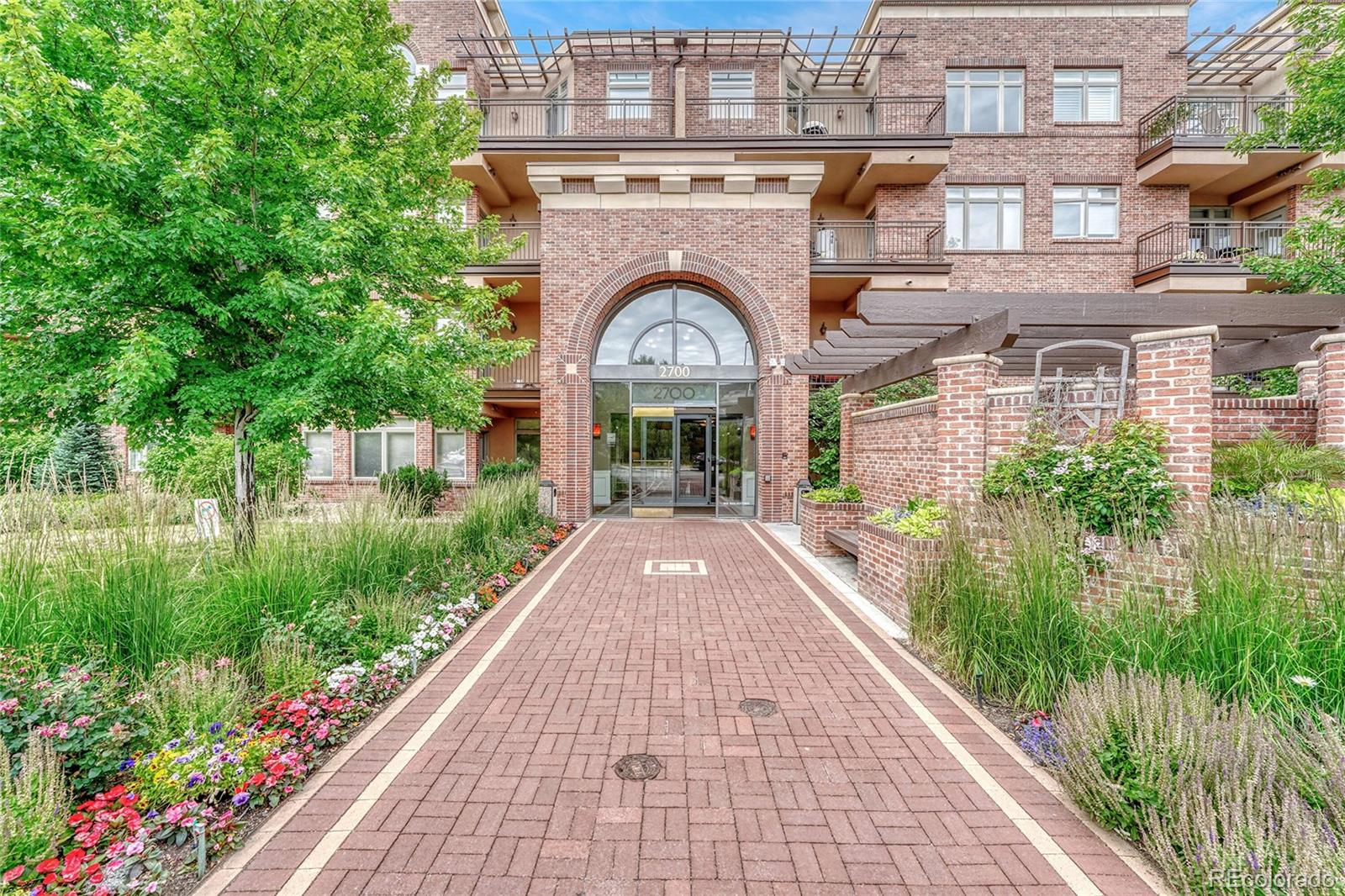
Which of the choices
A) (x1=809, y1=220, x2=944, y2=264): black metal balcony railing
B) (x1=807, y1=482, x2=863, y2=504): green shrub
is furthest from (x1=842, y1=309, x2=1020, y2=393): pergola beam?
(x1=809, y1=220, x2=944, y2=264): black metal balcony railing

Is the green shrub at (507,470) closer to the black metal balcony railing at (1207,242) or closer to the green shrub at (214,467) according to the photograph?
the green shrub at (214,467)

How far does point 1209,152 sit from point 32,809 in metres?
23.1

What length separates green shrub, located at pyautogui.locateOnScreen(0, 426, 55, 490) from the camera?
3709 millimetres

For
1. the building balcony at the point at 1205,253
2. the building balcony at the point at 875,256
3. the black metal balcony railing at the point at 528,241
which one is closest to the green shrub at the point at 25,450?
the black metal balcony railing at the point at 528,241

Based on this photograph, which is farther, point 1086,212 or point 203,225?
point 1086,212

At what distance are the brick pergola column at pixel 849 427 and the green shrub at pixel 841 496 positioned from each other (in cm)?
46

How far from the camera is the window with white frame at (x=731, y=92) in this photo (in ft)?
52.4

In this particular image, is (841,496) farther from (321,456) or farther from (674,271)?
(321,456)

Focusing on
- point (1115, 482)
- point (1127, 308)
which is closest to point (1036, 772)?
point (1115, 482)

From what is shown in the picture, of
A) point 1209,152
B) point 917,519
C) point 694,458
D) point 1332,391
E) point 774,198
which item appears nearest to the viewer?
point 1332,391

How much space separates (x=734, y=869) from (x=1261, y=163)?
22479 millimetres

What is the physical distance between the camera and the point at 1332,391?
5.18m

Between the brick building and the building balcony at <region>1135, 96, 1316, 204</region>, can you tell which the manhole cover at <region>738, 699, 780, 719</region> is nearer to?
the brick building
